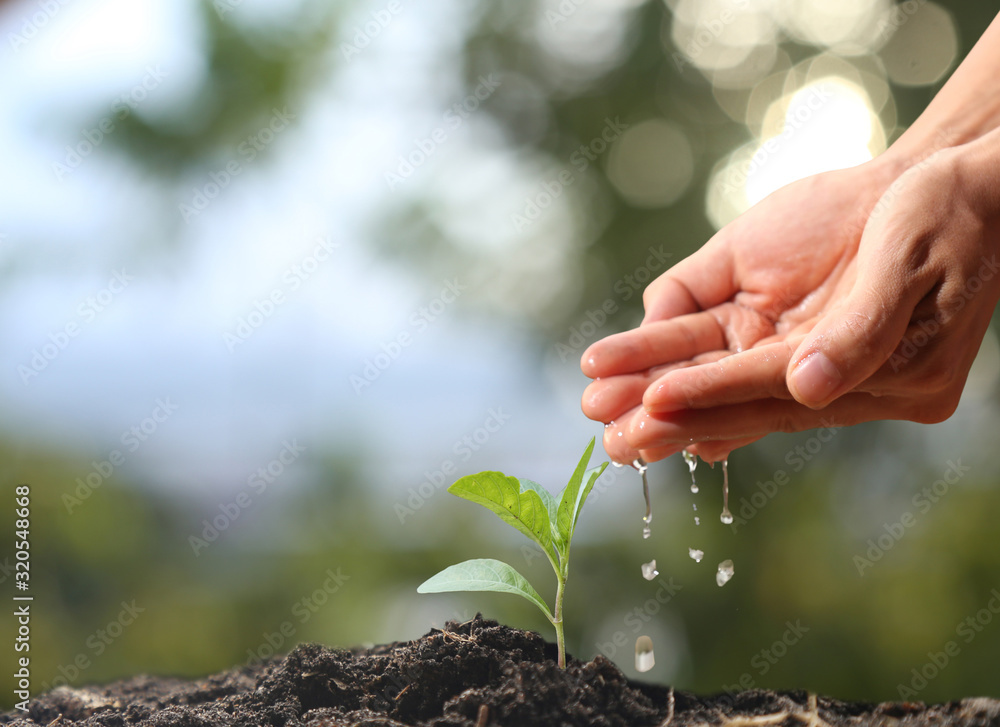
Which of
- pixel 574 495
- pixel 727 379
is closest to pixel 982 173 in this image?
pixel 727 379

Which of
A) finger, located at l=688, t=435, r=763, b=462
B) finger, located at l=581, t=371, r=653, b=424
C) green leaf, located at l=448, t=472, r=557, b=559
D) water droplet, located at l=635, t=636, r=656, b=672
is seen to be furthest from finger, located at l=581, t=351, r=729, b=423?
water droplet, located at l=635, t=636, r=656, b=672

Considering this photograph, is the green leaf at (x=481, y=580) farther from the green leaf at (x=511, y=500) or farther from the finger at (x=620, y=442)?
the finger at (x=620, y=442)

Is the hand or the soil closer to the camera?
the soil

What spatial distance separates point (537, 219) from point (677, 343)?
1.47 meters

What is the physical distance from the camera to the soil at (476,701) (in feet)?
2.88

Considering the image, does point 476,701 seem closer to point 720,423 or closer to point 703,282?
point 720,423

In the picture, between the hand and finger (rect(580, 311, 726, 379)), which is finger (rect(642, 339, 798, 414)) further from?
finger (rect(580, 311, 726, 379))

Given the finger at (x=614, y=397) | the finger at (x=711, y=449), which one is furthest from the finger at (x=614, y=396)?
the finger at (x=711, y=449)

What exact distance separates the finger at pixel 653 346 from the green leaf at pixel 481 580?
1.36 ft

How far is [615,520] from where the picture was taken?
2.62 metres

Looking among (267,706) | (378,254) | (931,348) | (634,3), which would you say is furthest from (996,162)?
(378,254)

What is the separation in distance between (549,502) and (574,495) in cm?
7

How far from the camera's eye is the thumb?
93 cm

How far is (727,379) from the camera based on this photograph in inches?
39.7
